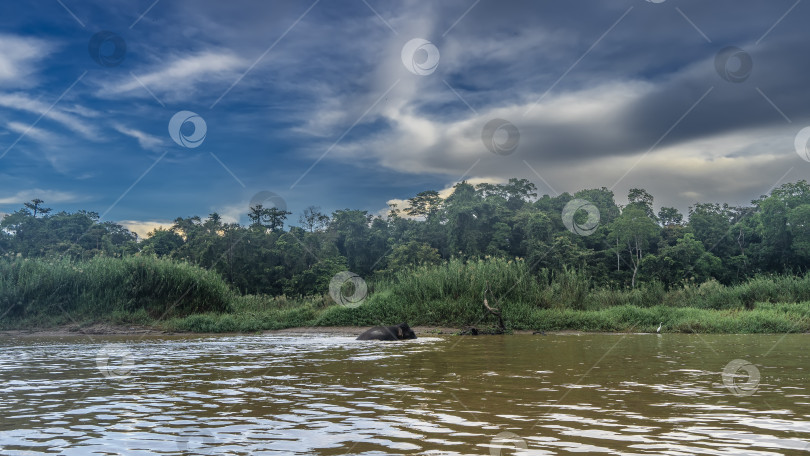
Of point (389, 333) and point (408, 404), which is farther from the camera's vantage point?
point (389, 333)

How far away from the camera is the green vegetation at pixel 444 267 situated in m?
21.5

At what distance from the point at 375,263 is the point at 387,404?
164 ft

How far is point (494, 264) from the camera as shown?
2242cm

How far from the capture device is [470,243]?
5456 cm

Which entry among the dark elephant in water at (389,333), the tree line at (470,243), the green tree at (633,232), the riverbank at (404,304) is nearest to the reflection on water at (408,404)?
the dark elephant in water at (389,333)

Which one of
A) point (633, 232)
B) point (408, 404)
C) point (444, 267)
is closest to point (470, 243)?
point (633, 232)

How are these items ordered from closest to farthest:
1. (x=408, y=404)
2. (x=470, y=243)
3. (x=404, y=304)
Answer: (x=408, y=404), (x=404, y=304), (x=470, y=243)

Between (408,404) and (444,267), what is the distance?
53.6 feet

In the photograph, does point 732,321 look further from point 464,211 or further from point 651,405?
point 464,211

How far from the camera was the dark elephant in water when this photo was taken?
16969mm

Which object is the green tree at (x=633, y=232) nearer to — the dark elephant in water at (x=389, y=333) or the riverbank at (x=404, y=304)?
the riverbank at (x=404, y=304)

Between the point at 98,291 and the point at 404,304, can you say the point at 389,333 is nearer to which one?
the point at 404,304

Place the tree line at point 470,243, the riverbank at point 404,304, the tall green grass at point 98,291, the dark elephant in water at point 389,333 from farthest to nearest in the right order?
the tree line at point 470,243 → the tall green grass at point 98,291 → the riverbank at point 404,304 → the dark elephant in water at point 389,333

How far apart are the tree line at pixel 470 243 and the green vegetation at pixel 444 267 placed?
14 centimetres
